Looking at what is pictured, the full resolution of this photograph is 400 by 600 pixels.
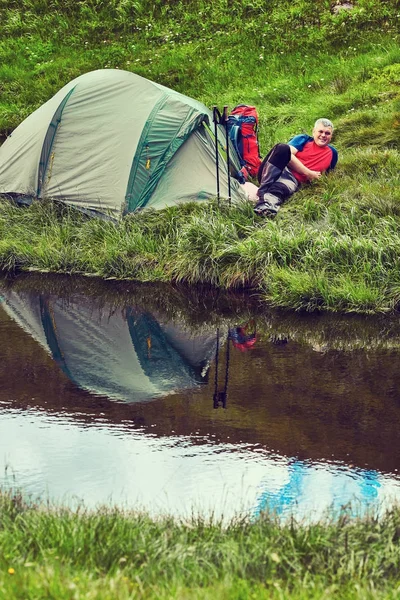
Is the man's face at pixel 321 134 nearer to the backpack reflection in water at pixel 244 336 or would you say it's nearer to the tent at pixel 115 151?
the tent at pixel 115 151

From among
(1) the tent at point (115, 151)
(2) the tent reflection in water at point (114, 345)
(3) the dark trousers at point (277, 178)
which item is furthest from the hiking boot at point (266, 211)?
(2) the tent reflection in water at point (114, 345)

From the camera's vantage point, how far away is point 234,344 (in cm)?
939

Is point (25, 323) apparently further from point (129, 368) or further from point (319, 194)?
point (319, 194)

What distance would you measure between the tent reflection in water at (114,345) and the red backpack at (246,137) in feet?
13.1

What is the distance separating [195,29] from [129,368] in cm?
1534

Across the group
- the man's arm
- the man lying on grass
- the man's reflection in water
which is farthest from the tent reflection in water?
the man's arm

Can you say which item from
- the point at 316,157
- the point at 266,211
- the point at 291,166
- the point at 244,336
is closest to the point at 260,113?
the point at 316,157

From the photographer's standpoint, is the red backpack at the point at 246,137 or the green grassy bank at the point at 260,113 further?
the red backpack at the point at 246,137

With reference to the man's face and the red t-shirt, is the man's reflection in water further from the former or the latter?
the man's face

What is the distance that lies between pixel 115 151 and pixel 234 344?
5.30m

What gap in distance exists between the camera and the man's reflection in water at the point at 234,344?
7.76 metres

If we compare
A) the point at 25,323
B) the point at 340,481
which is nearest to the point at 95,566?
the point at 340,481

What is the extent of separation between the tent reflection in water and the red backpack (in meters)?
4.00

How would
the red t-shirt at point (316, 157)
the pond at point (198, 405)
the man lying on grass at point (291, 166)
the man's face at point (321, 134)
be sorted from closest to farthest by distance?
the pond at point (198, 405) < the man lying on grass at point (291, 166) < the man's face at point (321, 134) < the red t-shirt at point (316, 157)
